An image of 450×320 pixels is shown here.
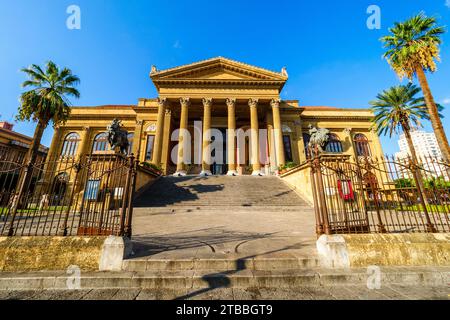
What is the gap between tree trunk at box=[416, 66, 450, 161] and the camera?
12.2 meters

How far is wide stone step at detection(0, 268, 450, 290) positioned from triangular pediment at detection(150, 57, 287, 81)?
72.5 feet

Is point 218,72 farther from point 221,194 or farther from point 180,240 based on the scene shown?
point 180,240

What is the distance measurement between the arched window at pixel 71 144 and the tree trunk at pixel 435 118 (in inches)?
1390

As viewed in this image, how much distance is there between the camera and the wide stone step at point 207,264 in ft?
10.8

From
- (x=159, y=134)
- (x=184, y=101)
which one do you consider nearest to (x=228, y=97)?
(x=184, y=101)

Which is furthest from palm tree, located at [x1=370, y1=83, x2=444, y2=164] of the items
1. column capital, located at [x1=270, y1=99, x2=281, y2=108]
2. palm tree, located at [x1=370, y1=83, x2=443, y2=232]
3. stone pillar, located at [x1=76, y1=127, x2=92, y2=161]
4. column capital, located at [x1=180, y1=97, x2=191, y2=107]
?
stone pillar, located at [x1=76, y1=127, x2=92, y2=161]

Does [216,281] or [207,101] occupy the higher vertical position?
[207,101]

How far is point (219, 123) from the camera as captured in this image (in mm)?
26062

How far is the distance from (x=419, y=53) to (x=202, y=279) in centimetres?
1991

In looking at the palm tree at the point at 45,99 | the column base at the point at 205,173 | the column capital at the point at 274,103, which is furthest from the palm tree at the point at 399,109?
the palm tree at the point at 45,99

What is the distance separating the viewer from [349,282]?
123 inches

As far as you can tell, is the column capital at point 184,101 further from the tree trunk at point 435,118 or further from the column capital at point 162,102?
the tree trunk at point 435,118
